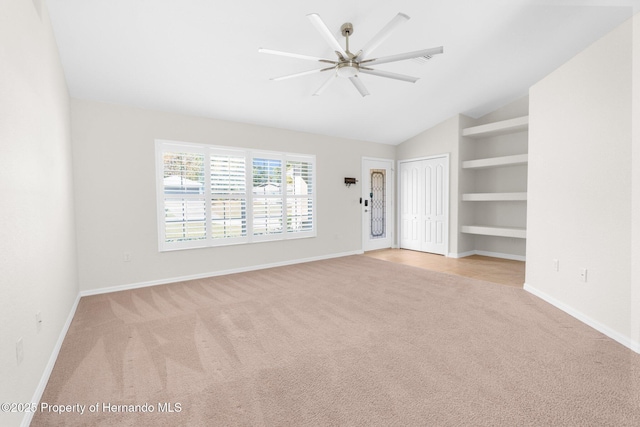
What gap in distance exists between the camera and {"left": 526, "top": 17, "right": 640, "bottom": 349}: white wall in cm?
239

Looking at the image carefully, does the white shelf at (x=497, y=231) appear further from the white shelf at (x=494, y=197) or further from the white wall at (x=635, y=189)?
the white wall at (x=635, y=189)

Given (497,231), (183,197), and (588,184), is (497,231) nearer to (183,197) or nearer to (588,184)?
(588,184)

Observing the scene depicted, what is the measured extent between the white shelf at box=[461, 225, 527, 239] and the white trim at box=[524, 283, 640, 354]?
1.69 m

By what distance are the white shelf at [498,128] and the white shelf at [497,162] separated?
50 centimetres

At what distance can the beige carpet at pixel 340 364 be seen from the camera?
5.27 ft

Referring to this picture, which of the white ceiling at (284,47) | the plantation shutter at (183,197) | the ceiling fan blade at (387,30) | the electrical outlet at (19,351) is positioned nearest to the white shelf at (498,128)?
the white ceiling at (284,47)

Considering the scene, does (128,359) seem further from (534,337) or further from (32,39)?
(534,337)

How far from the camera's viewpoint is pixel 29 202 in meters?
1.78

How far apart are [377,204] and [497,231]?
8.04 feet

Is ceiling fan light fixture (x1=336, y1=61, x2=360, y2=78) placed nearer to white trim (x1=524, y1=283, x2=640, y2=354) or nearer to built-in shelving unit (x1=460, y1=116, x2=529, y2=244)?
white trim (x1=524, y1=283, x2=640, y2=354)

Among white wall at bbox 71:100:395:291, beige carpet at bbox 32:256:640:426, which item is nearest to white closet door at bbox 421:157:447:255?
beige carpet at bbox 32:256:640:426

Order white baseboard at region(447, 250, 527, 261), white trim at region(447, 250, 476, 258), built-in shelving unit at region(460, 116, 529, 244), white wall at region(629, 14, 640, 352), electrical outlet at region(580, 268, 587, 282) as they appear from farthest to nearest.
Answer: white trim at region(447, 250, 476, 258) → white baseboard at region(447, 250, 527, 261) → built-in shelving unit at region(460, 116, 529, 244) → electrical outlet at region(580, 268, 587, 282) → white wall at region(629, 14, 640, 352)

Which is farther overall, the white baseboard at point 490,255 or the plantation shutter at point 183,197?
the white baseboard at point 490,255

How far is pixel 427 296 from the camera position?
11.7 ft
